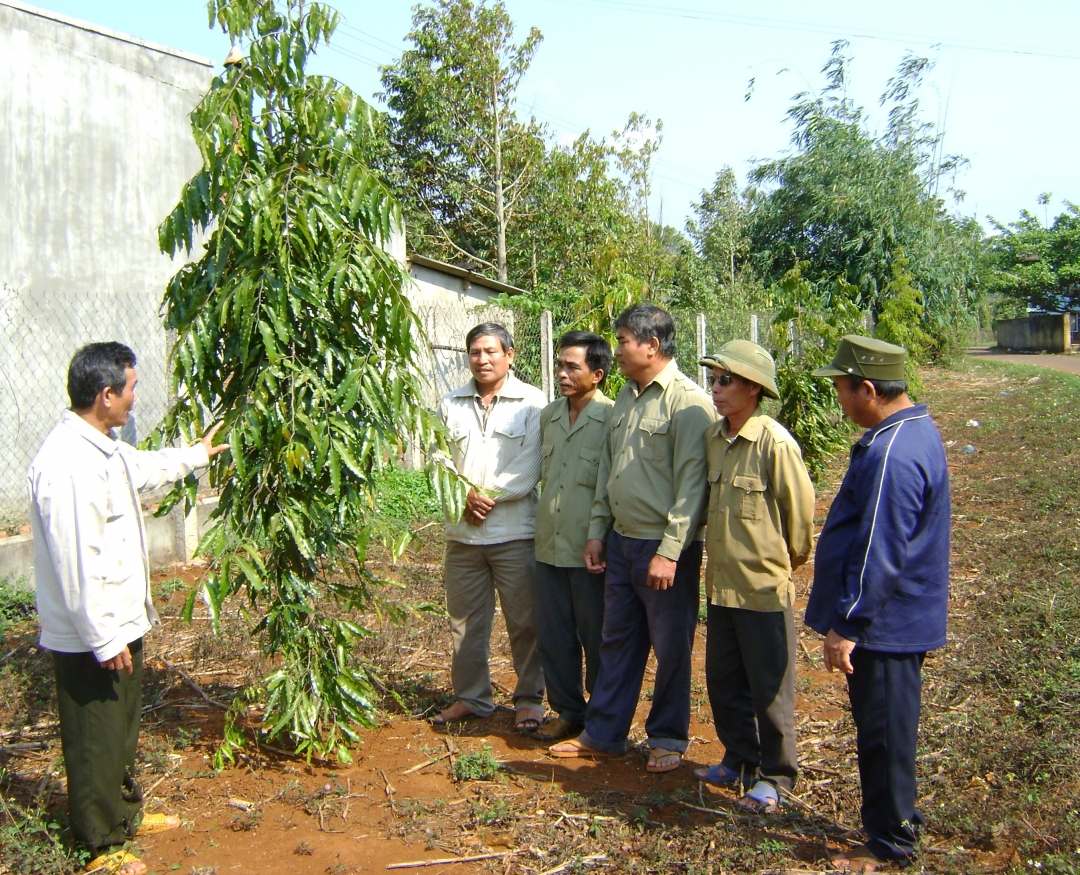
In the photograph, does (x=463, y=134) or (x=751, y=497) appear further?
(x=463, y=134)

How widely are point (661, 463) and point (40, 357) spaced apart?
5645 mm

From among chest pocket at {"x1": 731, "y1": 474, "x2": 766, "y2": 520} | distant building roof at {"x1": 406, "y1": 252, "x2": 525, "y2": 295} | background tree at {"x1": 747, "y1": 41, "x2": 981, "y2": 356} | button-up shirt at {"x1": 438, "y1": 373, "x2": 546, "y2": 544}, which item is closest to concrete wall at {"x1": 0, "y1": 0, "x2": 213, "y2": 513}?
distant building roof at {"x1": 406, "y1": 252, "x2": 525, "y2": 295}

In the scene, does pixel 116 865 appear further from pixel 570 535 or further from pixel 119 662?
pixel 570 535

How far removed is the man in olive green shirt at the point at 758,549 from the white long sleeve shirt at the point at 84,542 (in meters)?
2.15

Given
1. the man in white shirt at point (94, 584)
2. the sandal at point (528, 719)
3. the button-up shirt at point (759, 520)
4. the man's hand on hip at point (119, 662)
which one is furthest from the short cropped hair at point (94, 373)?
the sandal at point (528, 719)

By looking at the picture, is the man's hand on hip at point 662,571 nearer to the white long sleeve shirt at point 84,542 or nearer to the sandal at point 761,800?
the sandal at point 761,800

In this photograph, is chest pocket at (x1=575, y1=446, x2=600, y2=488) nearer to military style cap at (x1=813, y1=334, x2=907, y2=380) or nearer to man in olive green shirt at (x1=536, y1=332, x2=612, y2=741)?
man in olive green shirt at (x1=536, y1=332, x2=612, y2=741)

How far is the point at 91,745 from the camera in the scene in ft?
10.6

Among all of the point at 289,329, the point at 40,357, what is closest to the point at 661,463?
the point at 289,329

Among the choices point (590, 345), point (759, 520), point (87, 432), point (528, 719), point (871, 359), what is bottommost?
point (528, 719)

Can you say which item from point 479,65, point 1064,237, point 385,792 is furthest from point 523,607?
point 1064,237

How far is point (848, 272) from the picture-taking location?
21156 millimetres

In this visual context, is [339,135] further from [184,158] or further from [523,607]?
[184,158]

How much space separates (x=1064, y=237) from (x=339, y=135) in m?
39.5
